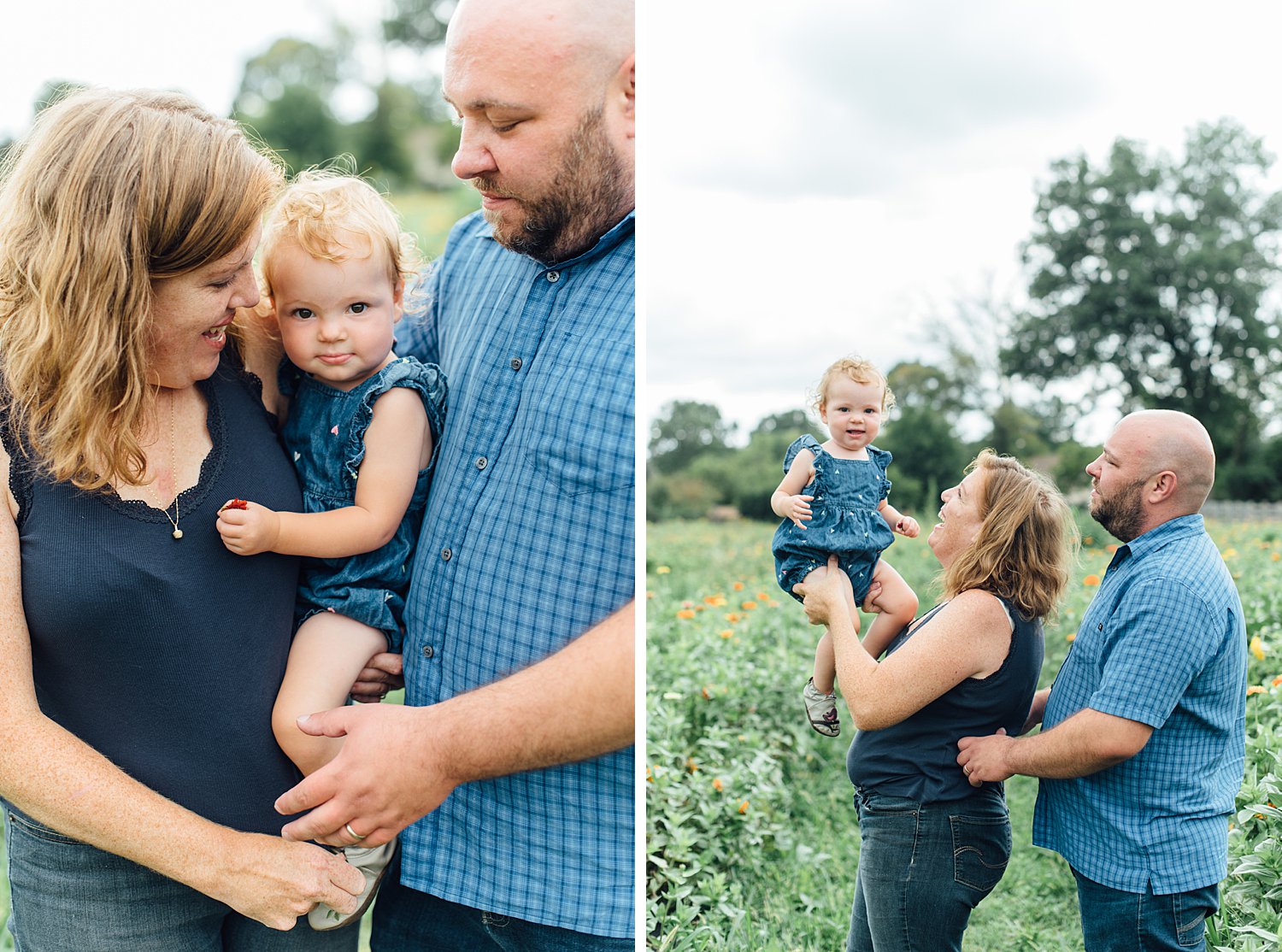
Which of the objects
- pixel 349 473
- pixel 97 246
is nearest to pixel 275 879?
pixel 349 473

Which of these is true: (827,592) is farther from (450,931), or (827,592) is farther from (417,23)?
(417,23)

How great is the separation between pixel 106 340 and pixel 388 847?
1030mm

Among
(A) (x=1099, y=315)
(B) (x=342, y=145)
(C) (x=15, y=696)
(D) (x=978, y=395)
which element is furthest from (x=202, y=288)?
(B) (x=342, y=145)

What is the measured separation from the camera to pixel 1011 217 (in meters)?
3.82

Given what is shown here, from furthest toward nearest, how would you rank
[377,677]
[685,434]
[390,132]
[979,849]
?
[390,132], [685,434], [979,849], [377,677]

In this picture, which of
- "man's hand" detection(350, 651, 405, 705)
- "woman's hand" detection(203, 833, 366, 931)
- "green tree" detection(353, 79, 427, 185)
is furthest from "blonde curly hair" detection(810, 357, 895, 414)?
"green tree" detection(353, 79, 427, 185)

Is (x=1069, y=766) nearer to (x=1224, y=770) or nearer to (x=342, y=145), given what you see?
(x=1224, y=770)

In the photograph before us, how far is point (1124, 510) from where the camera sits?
6.08 feet

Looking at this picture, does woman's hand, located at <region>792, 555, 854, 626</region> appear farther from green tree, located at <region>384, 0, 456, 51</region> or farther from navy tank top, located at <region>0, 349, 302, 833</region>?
green tree, located at <region>384, 0, 456, 51</region>

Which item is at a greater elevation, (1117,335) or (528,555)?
(1117,335)

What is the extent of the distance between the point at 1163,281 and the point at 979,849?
2.12 metres

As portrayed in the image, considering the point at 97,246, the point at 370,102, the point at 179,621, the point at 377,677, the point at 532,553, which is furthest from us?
the point at 370,102

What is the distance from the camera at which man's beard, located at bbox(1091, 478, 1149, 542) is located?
1.84m

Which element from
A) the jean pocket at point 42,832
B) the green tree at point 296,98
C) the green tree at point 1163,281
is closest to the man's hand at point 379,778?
the jean pocket at point 42,832
